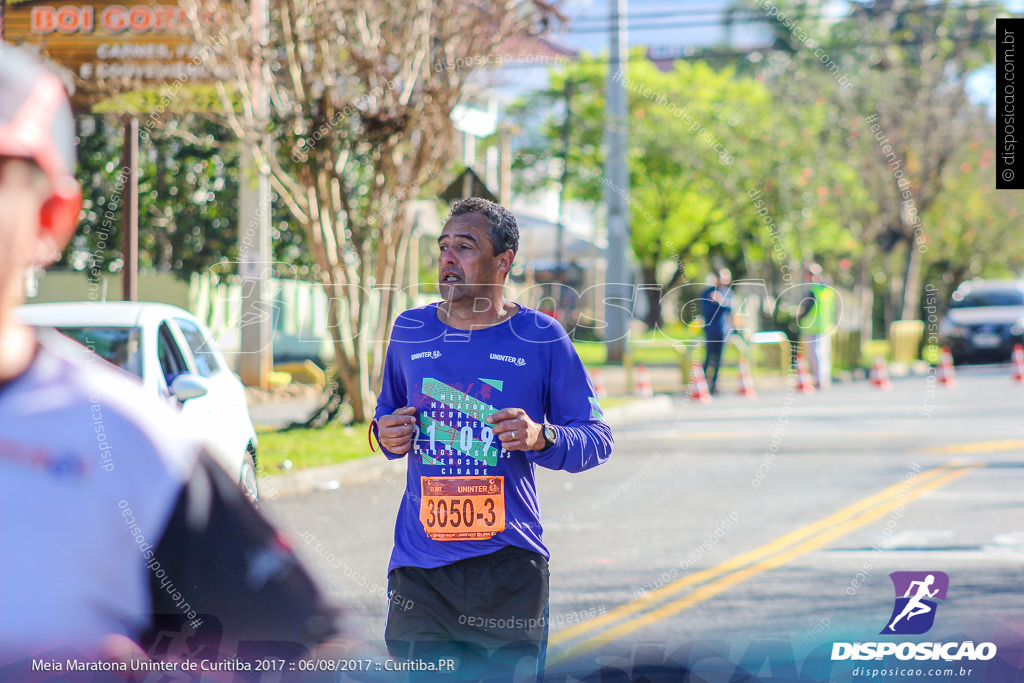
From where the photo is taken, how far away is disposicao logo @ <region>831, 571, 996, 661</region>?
4262 mm

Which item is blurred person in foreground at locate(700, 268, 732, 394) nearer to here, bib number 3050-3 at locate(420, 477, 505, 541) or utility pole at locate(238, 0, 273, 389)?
utility pole at locate(238, 0, 273, 389)

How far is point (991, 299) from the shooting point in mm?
29938

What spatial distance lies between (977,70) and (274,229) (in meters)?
20.7

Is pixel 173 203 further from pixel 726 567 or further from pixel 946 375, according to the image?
pixel 726 567

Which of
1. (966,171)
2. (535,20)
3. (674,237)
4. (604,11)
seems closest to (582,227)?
(674,237)

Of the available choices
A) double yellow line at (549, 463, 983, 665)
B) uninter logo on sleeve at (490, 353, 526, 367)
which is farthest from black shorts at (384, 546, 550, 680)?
double yellow line at (549, 463, 983, 665)

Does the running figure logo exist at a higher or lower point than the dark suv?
higher

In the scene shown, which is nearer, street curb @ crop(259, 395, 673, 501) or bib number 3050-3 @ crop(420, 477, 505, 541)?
bib number 3050-3 @ crop(420, 477, 505, 541)

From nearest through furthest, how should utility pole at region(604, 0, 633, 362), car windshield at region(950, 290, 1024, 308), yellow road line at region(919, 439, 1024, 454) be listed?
yellow road line at region(919, 439, 1024, 454)
utility pole at region(604, 0, 633, 362)
car windshield at region(950, 290, 1024, 308)

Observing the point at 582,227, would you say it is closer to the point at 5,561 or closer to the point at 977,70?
the point at 977,70

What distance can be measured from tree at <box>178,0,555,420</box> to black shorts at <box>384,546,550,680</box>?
8.92 meters

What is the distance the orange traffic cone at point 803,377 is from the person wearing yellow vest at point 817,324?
13 cm

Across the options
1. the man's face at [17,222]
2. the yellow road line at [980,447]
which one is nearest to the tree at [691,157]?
the yellow road line at [980,447]

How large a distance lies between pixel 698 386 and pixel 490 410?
1709cm
